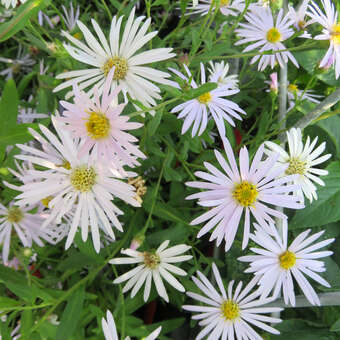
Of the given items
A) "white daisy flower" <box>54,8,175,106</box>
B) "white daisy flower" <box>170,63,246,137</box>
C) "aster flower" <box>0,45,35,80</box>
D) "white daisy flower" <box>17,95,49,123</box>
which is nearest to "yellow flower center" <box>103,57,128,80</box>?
"white daisy flower" <box>54,8,175,106</box>

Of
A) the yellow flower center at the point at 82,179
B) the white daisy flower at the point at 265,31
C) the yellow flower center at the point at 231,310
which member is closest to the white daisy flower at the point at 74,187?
the yellow flower center at the point at 82,179

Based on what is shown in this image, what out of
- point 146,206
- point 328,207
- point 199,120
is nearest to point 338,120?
point 328,207

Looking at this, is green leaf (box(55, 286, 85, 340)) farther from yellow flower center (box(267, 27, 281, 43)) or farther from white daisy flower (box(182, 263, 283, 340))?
yellow flower center (box(267, 27, 281, 43))

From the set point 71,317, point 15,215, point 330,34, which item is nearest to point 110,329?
point 71,317

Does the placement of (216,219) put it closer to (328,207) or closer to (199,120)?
(199,120)

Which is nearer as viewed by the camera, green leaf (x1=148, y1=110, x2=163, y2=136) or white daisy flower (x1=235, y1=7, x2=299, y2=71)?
green leaf (x1=148, y1=110, x2=163, y2=136)

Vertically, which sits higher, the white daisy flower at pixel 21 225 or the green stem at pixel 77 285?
the white daisy flower at pixel 21 225

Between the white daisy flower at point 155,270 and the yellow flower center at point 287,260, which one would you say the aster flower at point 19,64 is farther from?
the yellow flower center at point 287,260
